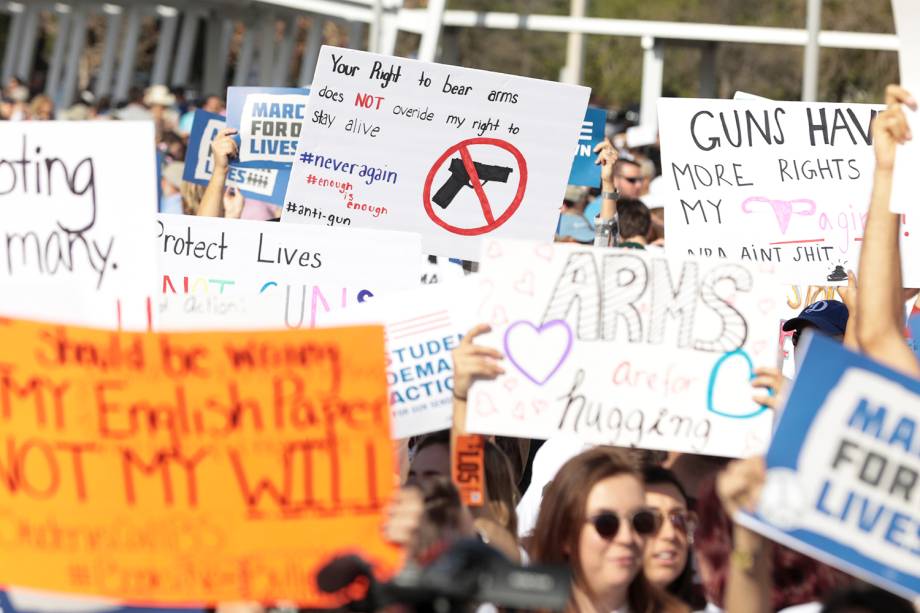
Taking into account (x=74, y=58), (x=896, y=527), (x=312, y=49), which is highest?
(x=312, y=49)

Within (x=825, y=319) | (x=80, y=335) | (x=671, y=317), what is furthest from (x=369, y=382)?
(x=825, y=319)

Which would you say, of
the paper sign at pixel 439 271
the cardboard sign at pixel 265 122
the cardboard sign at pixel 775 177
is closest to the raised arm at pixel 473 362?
the cardboard sign at pixel 775 177

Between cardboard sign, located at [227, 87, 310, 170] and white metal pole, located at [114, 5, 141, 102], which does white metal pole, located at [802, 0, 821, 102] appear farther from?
white metal pole, located at [114, 5, 141, 102]

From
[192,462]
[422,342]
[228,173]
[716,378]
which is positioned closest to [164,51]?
[228,173]

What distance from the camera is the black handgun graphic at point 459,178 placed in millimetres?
6949

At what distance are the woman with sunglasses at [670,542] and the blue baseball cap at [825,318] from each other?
4.53 ft

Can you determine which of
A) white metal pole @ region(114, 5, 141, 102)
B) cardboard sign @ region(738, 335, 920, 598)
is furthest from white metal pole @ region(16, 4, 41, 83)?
cardboard sign @ region(738, 335, 920, 598)

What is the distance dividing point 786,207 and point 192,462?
151 inches

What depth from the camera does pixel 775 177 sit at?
6844 millimetres

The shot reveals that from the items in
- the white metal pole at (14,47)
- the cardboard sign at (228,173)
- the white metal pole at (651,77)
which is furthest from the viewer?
the white metal pole at (14,47)

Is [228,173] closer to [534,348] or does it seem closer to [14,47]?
[534,348]

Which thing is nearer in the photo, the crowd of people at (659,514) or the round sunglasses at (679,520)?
the crowd of people at (659,514)

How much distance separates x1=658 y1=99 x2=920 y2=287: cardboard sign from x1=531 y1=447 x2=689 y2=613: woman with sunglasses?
2748mm

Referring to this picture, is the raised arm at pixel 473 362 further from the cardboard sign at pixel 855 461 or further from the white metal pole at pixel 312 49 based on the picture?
the white metal pole at pixel 312 49
